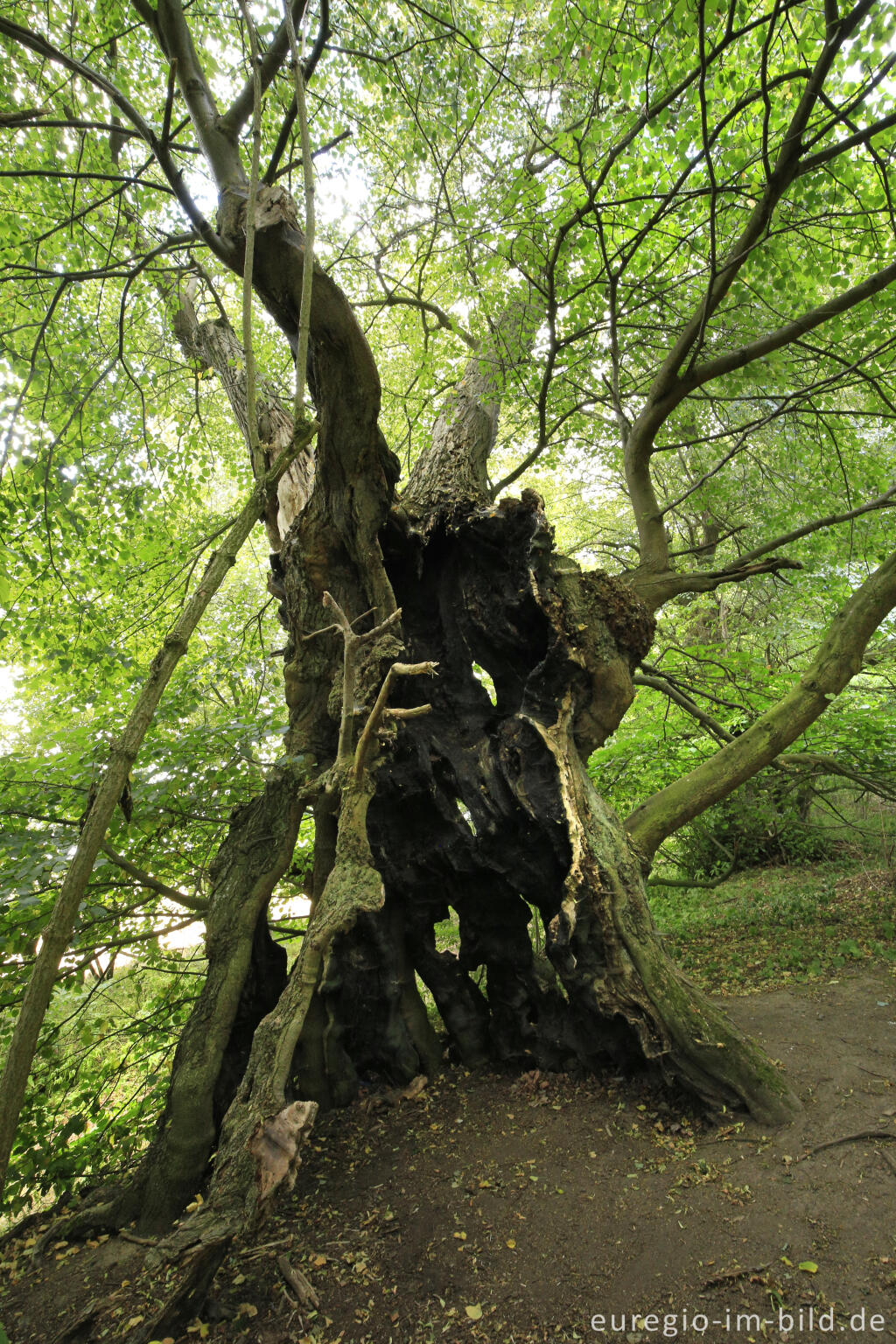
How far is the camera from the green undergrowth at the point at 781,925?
17.0 ft

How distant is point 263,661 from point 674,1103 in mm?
4800

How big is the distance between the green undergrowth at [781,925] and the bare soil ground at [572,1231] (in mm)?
1805

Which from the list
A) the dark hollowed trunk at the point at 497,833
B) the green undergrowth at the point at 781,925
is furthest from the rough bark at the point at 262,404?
the green undergrowth at the point at 781,925

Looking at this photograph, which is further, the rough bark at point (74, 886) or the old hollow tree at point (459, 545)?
the old hollow tree at point (459, 545)

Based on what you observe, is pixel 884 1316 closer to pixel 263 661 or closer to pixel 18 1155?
pixel 18 1155

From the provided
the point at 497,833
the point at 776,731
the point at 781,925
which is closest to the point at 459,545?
the point at 497,833

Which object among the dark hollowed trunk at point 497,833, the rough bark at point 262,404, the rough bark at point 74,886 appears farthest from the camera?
the rough bark at point 262,404

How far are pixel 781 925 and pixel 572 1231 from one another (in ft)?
15.8

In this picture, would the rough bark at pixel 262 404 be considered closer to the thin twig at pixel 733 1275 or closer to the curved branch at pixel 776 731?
the curved branch at pixel 776 731

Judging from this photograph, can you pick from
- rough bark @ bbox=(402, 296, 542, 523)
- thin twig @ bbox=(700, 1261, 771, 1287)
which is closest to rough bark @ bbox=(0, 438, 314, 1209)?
thin twig @ bbox=(700, 1261, 771, 1287)

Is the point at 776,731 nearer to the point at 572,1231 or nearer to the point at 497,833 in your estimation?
the point at 497,833

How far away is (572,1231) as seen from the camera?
8.35 feet

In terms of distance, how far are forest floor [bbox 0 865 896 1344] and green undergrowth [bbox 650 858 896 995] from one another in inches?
70.0

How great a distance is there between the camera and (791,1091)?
10.2 feet
